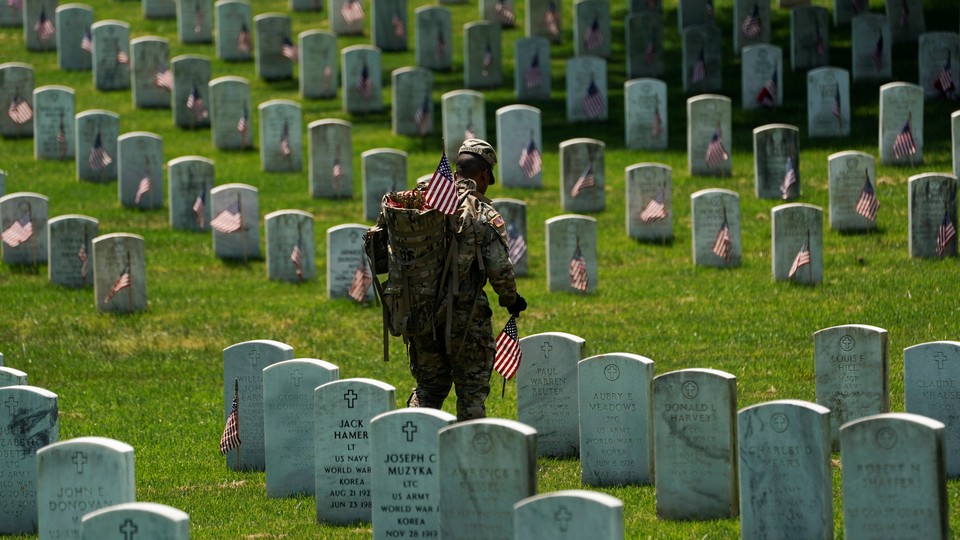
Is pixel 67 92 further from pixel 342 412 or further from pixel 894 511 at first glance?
pixel 894 511

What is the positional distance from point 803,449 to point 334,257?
29.8 feet

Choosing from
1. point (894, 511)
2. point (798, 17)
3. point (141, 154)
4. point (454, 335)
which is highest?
point (798, 17)

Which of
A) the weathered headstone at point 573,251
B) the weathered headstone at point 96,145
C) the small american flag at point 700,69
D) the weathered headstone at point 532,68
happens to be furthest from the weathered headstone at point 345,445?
the small american flag at point 700,69

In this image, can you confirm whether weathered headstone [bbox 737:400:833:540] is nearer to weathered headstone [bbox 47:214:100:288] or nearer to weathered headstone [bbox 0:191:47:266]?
weathered headstone [bbox 47:214:100:288]

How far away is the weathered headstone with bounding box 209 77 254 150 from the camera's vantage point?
2411cm

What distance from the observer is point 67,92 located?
23609 mm

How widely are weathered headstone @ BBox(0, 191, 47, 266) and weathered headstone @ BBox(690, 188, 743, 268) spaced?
746cm

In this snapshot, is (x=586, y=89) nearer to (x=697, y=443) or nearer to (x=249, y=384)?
(x=249, y=384)

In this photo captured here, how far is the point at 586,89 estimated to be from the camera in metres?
25.0

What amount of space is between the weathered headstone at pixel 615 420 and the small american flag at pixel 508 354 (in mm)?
519

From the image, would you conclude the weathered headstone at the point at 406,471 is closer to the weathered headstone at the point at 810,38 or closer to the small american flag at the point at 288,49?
the weathered headstone at the point at 810,38

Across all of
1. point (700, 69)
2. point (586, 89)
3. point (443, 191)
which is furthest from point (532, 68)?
point (443, 191)

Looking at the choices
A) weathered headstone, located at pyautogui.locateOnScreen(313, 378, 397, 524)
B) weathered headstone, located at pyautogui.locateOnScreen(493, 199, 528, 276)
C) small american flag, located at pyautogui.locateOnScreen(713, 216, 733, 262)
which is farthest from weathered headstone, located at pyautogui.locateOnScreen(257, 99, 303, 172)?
weathered headstone, located at pyautogui.locateOnScreen(313, 378, 397, 524)

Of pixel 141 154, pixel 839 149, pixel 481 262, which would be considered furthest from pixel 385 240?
pixel 839 149
